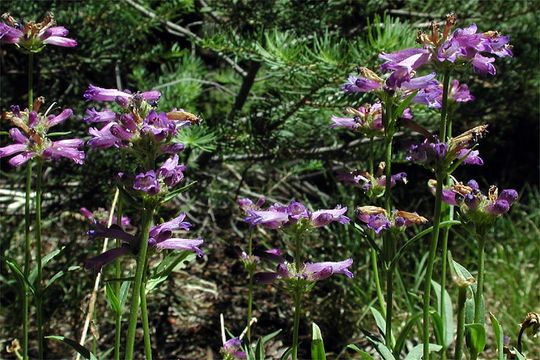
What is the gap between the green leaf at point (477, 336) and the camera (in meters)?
1.42

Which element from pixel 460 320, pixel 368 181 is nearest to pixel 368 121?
pixel 368 181

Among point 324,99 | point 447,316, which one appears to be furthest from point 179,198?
point 447,316

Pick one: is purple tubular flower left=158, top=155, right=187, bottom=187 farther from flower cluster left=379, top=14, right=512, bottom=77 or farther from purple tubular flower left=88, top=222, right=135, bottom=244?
flower cluster left=379, top=14, right=512, bottom=77

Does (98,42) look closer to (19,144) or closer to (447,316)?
(19,144)

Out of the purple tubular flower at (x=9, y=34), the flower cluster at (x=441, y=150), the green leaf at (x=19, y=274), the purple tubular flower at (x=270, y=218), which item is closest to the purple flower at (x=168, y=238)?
the purple tubular flower at (x=270, y=218)

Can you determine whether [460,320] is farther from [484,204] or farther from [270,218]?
[270,218]

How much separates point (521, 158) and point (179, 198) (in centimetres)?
242

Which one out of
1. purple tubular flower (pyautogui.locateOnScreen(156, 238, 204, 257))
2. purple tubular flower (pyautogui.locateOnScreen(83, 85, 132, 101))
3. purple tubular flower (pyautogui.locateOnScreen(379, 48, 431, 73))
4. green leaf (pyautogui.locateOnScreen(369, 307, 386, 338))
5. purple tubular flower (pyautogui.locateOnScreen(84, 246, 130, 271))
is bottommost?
green leaf (pyautogui.locateOnScreen(369, 307, 386, 338))

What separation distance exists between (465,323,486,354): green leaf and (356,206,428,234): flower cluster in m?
0.23

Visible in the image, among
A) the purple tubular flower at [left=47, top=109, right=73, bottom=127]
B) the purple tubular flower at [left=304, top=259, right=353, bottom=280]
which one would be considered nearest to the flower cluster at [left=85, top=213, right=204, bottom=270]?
the purple tubular flower at [left=304, top=259, right=353, bottom=280]

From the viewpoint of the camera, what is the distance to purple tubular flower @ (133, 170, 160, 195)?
1.16m

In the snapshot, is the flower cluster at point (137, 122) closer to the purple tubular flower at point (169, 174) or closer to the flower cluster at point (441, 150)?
the purple tubular flower at point (169, 174)

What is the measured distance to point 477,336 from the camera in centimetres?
144

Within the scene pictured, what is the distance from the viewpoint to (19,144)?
4.88ft
